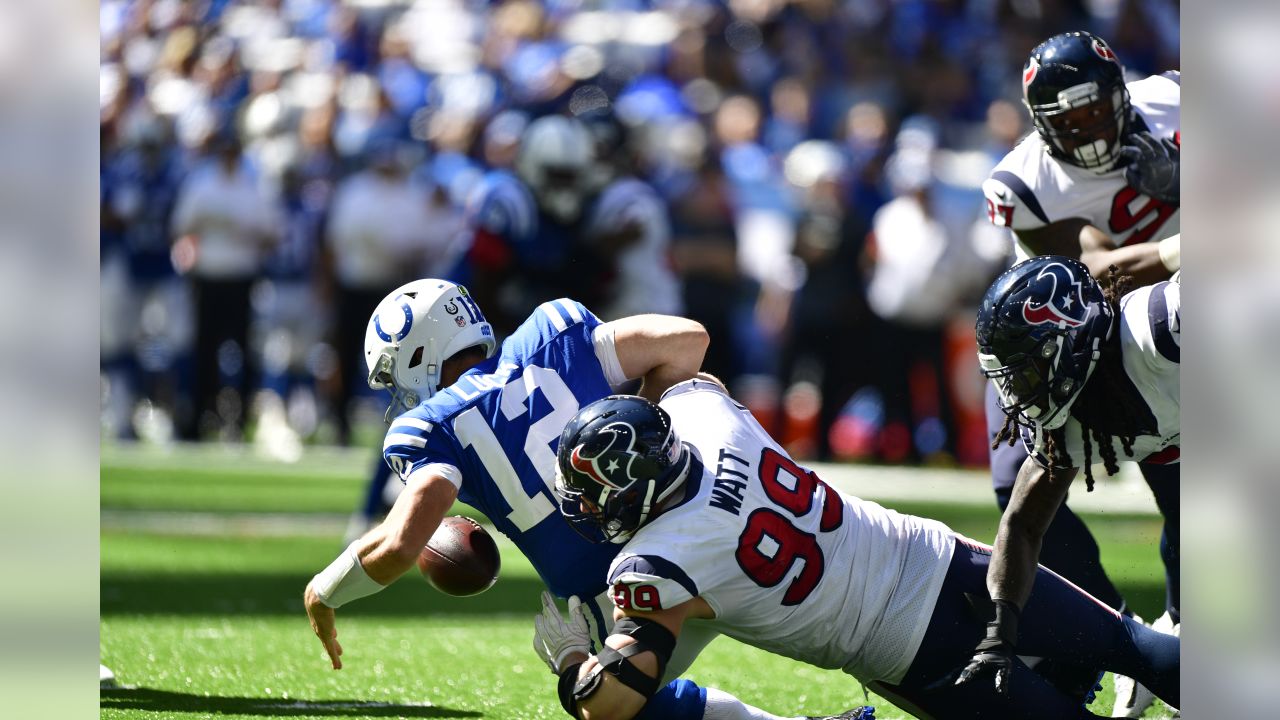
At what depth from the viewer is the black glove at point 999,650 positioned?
3.35m

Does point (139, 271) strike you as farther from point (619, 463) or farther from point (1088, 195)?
point (619, 463)

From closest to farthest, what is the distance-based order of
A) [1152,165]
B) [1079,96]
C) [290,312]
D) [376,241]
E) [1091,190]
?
[1079,96] → [1152,165] → [1091,190] → [376,241] → [290,312]

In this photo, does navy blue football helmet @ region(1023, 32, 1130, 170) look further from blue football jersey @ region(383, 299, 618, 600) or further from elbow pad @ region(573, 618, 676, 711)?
elbow pad @ region(573, 618, 676, 711)

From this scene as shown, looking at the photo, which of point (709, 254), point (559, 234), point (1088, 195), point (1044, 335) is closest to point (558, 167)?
point (559, 234)

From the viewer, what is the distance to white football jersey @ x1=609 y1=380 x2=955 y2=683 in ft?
10.6

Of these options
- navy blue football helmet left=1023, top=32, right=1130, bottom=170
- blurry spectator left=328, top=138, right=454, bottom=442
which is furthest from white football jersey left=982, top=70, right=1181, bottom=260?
blurry spectator left=328, top=138, right=454, bottom=442

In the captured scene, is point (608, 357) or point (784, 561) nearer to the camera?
point (784, 561)

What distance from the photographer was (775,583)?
3.32 metres

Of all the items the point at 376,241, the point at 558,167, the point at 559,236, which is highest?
the point at 558,167

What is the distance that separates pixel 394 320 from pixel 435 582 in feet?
2.13

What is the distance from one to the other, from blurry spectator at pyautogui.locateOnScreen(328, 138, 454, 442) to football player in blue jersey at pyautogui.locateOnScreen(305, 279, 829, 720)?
8.09m

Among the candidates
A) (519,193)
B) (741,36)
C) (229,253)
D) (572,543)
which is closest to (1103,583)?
(572,543)

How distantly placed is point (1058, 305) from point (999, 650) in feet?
2.38
